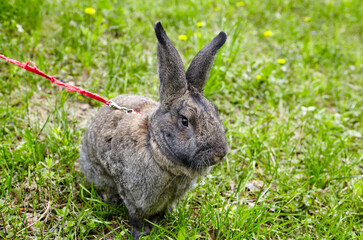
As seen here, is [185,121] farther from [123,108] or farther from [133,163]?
[123,108]

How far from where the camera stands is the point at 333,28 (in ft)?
23.4

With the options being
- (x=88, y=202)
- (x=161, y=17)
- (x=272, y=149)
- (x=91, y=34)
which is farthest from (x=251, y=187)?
(x=161, y=17)

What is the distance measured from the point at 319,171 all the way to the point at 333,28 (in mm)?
4403

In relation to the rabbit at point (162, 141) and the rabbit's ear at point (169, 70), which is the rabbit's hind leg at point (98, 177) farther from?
the rabbit's ear at point (169, 70)

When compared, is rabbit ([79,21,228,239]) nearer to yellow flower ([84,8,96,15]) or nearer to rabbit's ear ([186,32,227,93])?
rabbit's ear ([186,32,227,93])

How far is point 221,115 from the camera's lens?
4762 millimetres

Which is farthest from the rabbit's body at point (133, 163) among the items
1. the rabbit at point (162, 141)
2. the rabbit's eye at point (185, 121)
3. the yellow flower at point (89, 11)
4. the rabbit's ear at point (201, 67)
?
the yellow flower at point (89, 11)

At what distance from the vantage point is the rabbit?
9.10 ft

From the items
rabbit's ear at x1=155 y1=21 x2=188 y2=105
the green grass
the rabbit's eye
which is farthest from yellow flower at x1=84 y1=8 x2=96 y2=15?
the rabbit's eye

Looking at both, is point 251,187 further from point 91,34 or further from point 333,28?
point 333,28

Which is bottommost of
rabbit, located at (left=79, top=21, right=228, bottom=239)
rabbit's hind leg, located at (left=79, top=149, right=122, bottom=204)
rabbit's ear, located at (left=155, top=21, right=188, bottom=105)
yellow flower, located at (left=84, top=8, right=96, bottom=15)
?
rabbit's hind leg, located at (left=79, top=149, right=122, bottom=204)

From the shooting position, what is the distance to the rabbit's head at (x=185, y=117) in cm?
274

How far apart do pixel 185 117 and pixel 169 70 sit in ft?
1.34

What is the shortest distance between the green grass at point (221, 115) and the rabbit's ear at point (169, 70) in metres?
1.13
